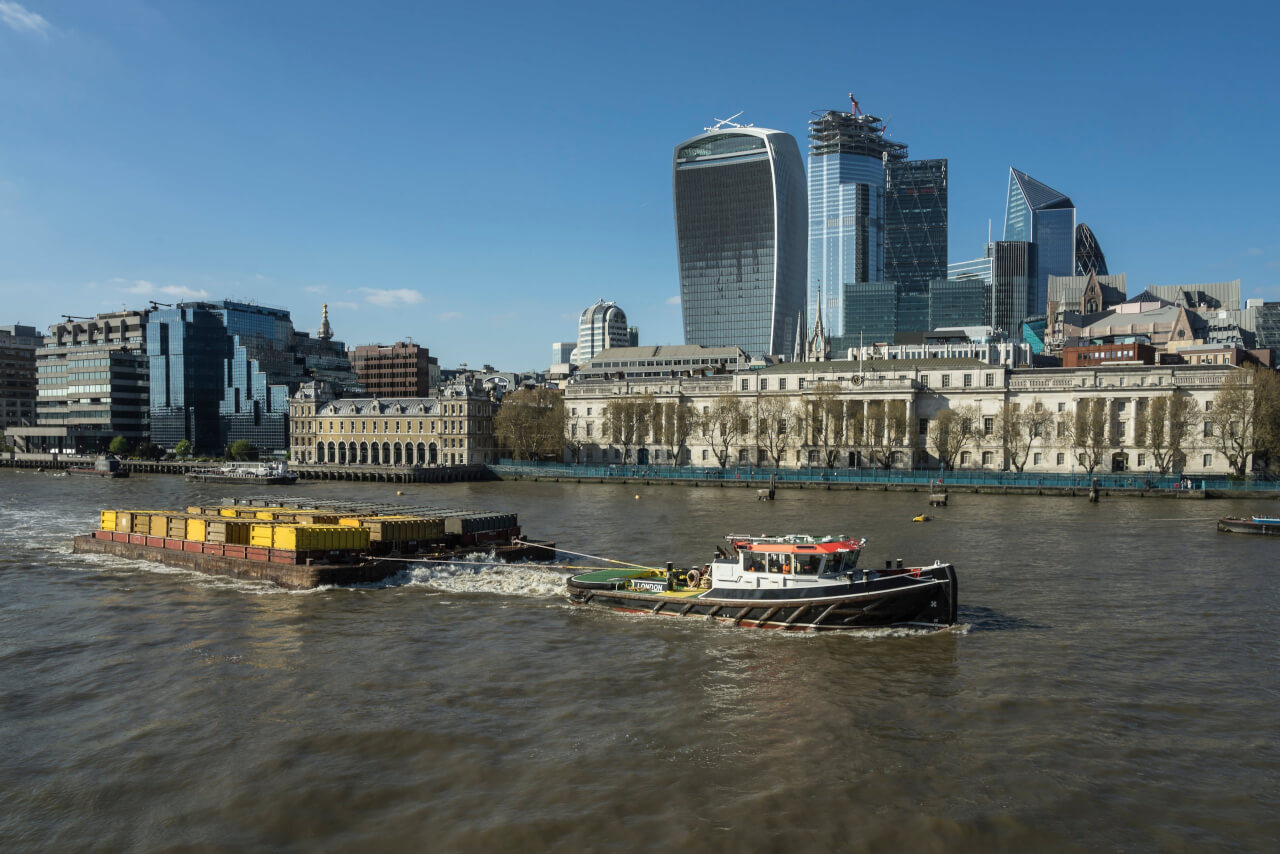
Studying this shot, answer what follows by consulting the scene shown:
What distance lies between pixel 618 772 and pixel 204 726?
12.2m

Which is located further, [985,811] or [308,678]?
[308,678]

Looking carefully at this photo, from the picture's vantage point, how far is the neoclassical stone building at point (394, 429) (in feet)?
524

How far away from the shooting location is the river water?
19984 mm

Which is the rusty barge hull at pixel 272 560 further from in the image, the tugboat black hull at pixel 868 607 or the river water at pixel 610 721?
the tugboat black hull at pixel 868 607

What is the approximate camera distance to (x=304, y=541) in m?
46.5

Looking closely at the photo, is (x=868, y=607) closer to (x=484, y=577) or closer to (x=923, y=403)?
(x=484, y=577)

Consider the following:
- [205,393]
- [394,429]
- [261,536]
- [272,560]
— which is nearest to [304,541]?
[272,560]

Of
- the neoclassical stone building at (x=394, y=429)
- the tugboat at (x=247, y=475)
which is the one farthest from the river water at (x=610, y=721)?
the neoclassical stone building at (x=394, y=429)

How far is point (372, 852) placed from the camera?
61.4 ft

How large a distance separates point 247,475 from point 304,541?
97938mm

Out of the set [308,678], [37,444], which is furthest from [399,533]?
[37,444]

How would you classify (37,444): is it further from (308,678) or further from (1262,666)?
(1262,666)

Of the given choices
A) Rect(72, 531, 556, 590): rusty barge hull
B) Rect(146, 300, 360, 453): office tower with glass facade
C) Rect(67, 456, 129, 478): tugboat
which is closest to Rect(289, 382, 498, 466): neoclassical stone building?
Rect(146, 300, 360, 453): office tower with glass facade

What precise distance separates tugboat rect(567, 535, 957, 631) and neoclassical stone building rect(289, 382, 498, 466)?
124425 mm
